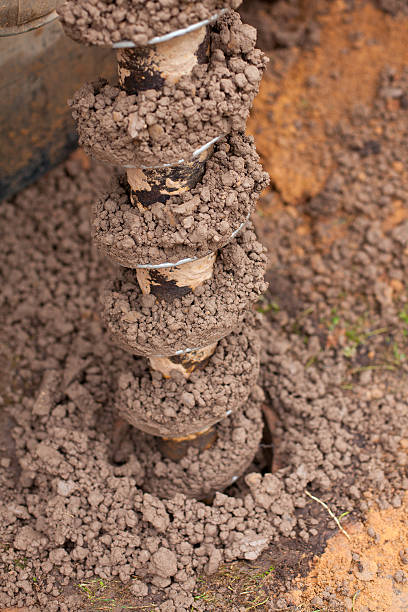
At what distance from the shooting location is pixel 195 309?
2447 mm

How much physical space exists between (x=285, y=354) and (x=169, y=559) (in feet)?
4.53

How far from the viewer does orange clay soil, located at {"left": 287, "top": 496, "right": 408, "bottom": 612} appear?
2.72 meters

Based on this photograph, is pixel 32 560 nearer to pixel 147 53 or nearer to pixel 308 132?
pixel 147 53

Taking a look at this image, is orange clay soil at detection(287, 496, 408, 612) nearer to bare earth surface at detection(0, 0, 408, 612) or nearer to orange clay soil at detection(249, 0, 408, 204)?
bare earth surface at detection(0, 0, 408, 612)

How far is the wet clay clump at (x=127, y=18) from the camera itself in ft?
5.72

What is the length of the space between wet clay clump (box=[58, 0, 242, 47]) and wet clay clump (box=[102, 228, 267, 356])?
37.2 inches

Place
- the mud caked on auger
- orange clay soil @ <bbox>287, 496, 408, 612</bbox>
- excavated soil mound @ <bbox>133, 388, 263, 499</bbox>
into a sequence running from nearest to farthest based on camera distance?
the mud caked on auger, orange clay soil @ <bbox>287, 496, 408, 612</bbox>, excavated soil mound @ <bbox>133, 388, 263, 499</bbox>

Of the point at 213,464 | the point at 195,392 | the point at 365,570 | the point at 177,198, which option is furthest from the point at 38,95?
the point at 365,570

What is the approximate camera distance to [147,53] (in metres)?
1.86

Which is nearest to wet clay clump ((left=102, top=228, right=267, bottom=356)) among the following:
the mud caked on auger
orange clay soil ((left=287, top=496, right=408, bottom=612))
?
the mud caked on auger

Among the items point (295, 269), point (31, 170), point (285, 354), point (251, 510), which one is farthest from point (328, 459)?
point (31, 170)

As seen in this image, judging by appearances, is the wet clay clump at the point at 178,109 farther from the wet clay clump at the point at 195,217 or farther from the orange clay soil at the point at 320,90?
the orange clay soil at the point at 320,90

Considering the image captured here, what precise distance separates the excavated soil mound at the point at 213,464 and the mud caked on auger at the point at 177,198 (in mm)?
132

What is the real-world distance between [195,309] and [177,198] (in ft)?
1.54
